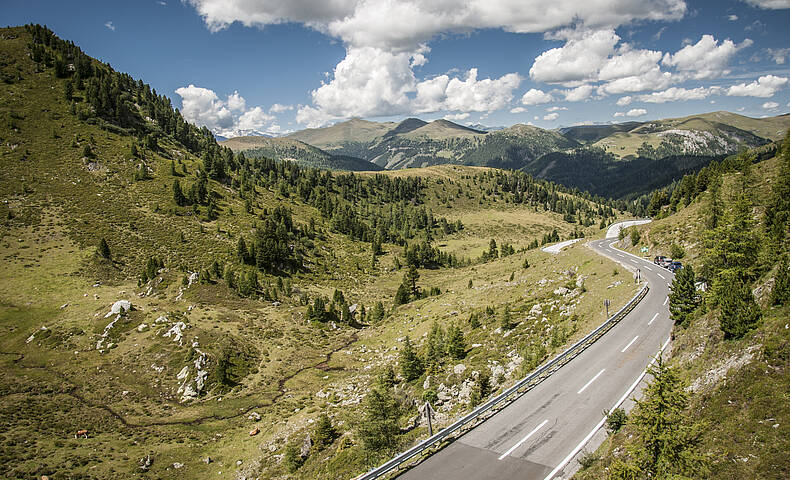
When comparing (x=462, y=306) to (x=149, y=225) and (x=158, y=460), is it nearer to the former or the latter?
(x=158, y=460)

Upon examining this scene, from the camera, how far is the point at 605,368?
2352 cm

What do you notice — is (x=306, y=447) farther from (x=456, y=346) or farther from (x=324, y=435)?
(x=456, y=346)

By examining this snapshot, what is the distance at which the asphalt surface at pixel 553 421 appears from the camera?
1552 centimetres

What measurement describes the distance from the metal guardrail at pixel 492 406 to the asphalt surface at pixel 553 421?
19.1 inches

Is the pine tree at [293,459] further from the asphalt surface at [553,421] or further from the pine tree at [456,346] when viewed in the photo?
the asphalt surface at [553,421]

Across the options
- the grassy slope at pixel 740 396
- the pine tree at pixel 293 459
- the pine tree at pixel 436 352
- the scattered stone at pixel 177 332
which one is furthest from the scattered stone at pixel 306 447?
the scattered stone at pixel 177 332

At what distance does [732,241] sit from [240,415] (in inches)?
2067

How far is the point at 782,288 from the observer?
659 inches

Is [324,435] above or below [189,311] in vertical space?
below

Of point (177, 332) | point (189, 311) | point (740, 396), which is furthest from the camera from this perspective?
point (189, 311)

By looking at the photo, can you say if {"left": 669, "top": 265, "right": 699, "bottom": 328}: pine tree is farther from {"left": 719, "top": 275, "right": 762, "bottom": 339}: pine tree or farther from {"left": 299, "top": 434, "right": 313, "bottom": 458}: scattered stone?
{"left": 299, "top": 434, "right": 313, "bottom": 458}: scattered stone

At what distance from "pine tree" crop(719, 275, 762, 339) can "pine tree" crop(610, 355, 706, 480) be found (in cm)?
964

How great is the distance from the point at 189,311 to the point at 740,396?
2712 inches

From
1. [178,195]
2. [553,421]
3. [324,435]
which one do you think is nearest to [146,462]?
[324,435]
